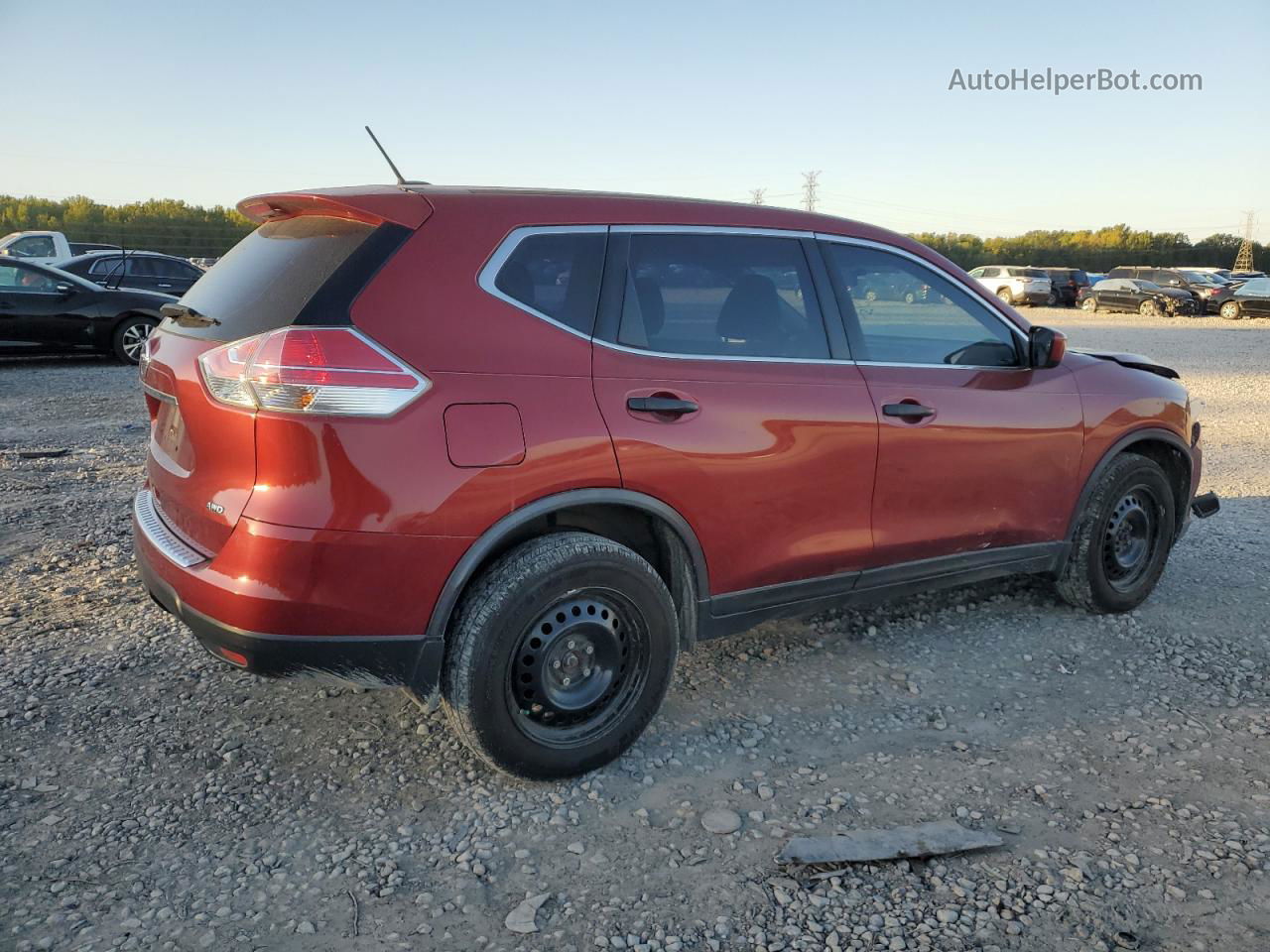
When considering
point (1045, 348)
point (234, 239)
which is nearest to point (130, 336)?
point (1045, 348)

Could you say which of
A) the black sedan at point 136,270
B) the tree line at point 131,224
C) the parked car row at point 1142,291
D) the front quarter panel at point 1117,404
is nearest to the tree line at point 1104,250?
the parked car row at point 1142,291

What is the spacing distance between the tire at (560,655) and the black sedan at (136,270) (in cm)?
1543

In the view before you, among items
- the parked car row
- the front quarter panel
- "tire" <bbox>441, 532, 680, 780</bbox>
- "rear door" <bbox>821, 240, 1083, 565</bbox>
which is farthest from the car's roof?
the parked car row

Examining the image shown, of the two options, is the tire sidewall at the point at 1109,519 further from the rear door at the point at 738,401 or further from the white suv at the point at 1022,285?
the white suv at the point at 1022,285

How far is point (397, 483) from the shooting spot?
2.66 m

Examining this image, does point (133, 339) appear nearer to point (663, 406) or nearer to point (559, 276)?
point (559, 276)

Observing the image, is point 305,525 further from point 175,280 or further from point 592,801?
point 175,280

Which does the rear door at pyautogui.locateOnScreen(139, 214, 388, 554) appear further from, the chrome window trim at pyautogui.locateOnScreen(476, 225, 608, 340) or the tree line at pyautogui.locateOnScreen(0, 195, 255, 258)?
the tree line at pyautogui.locateOnScreen(0, 195, 255, 258)

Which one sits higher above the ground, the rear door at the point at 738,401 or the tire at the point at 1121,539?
the rear door at the point at 738,401

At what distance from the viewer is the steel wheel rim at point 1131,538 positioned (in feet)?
15.1

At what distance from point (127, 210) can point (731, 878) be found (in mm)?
59738

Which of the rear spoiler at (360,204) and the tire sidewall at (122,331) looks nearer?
the rear spoiler at (360,204)

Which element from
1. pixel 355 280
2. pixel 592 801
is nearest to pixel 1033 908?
pixel 592 801

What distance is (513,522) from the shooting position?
2865 mm
